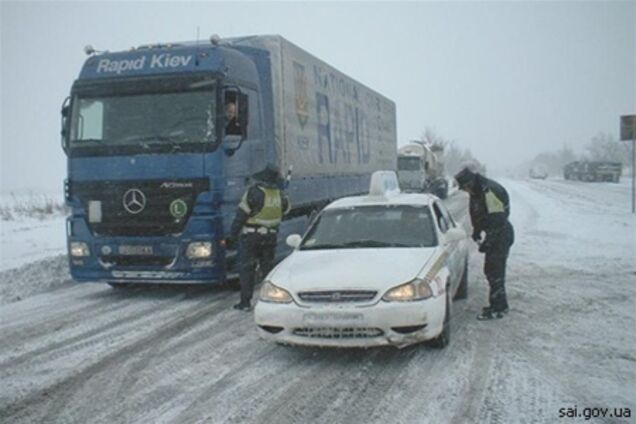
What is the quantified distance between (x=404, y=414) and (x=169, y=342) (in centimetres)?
311

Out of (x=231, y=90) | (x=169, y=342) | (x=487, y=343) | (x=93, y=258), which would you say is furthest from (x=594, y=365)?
(x=93, y=258)

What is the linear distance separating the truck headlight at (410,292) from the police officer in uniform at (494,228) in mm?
2078

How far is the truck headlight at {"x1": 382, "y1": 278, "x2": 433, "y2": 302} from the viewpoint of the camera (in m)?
5.55

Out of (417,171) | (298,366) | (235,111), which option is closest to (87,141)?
(235,111)

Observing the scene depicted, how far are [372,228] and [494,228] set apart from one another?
1503 millimetres

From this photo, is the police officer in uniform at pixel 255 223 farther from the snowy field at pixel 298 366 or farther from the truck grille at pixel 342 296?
the truck grille at pixel 342 296

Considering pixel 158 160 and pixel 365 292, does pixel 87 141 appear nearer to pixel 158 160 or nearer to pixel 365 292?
pixel 158 160

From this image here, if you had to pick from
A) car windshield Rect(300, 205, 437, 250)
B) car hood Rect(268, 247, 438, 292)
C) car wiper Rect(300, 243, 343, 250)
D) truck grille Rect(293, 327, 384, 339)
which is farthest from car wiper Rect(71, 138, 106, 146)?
truck grille Rect(293, 327, 384, 339)

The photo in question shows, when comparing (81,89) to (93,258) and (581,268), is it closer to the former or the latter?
(93,258)

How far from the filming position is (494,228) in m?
7.52

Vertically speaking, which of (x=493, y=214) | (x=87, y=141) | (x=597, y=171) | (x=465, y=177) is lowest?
(x=493, y=214)

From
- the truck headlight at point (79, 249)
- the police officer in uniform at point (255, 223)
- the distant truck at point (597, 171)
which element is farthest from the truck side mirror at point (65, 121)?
the distant truck at point (597, 171)

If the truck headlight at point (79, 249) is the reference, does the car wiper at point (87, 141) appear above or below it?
above

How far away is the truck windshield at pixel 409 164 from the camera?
32.7m
